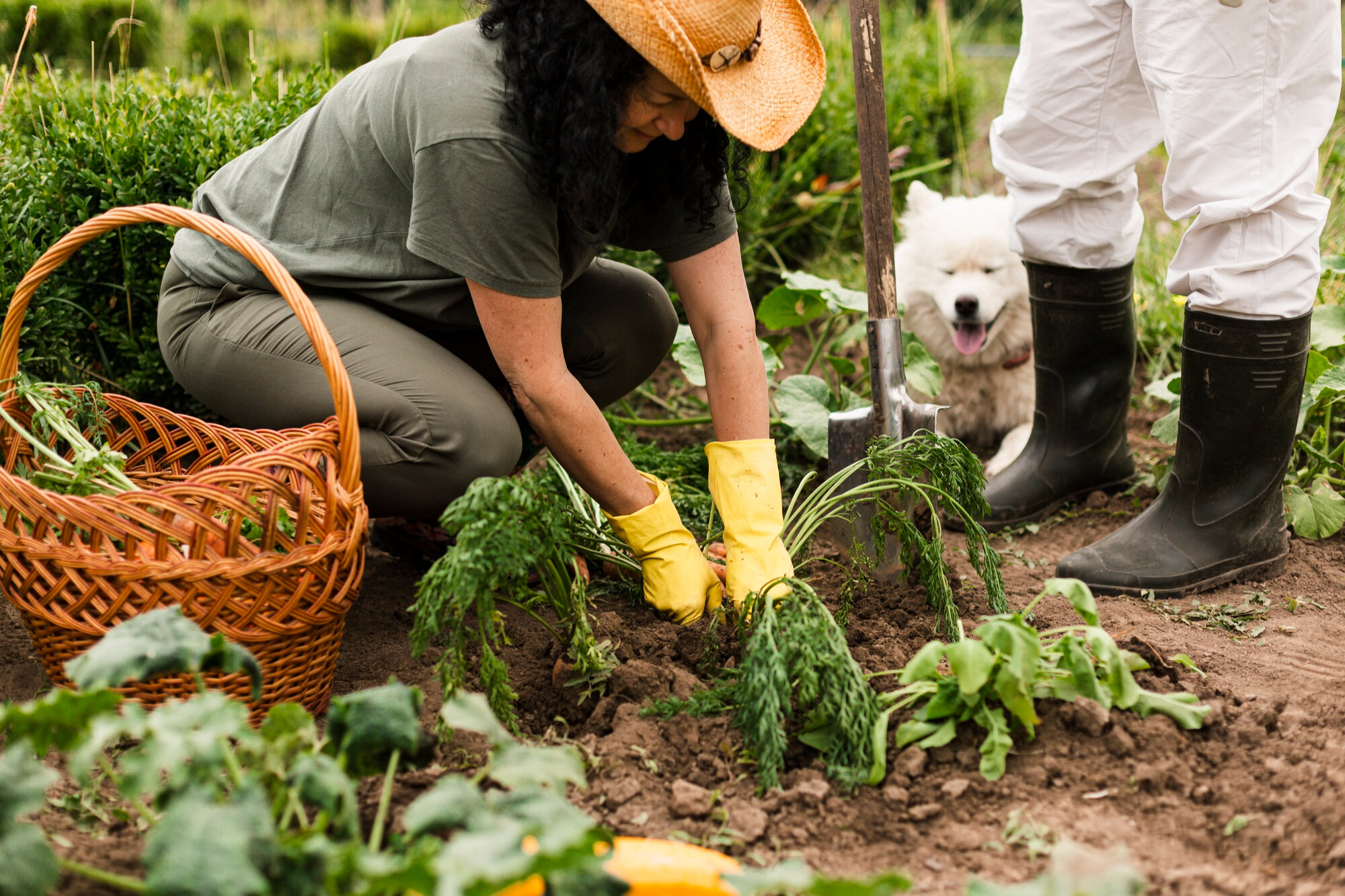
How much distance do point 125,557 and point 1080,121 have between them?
221 centimetres

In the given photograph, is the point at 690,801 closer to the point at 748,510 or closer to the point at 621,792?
the point at 621,792

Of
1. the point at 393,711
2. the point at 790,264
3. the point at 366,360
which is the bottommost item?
the point at 790,264

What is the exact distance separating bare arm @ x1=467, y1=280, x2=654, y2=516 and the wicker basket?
1.11 feet

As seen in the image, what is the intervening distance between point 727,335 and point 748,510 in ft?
1.22

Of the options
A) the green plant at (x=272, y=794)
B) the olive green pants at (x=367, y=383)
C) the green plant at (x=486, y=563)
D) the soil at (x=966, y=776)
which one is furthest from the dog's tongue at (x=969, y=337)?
the green plant at (x=272, y=794)

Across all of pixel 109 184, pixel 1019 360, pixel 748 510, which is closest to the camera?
pixel 748 510

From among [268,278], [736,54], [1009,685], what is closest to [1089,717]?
[1009,685]

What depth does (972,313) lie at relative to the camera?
317 cm

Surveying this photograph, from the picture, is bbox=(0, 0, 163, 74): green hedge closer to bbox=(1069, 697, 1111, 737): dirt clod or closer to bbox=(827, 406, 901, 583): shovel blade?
bbox=(827, 406, 901, 583): shovel blade

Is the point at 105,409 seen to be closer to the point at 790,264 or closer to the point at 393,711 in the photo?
the point at 393,711

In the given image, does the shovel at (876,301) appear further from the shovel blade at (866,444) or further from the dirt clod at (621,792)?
the dirt clod at (621,792)

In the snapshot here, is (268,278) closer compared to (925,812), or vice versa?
(925,812)

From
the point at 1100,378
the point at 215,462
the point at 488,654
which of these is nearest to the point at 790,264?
the point at 1100,378

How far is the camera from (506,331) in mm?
1852
